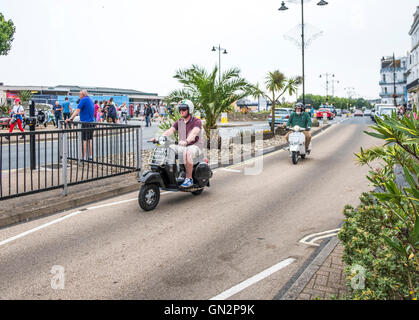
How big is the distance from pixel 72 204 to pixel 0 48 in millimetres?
55377

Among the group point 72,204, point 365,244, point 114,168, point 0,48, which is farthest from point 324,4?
point 0,48

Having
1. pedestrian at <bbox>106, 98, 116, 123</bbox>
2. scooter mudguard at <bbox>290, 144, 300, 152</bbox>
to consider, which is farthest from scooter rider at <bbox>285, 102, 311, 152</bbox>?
pedestrian at <bbox>106, 98, 116, 123</bbox>

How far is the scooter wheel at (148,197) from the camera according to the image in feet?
22.4

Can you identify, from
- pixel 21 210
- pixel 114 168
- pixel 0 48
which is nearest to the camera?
pixel 21 210

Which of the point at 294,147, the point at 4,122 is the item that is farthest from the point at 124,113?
the point at 294,147

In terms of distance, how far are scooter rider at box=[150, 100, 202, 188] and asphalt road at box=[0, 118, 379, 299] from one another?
72cm

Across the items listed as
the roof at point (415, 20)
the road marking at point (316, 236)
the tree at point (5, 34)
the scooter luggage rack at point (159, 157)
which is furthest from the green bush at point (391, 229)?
the roof at point (415, 20)

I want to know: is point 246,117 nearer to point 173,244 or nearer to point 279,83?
point 279,83

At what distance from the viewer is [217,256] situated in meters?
4.91

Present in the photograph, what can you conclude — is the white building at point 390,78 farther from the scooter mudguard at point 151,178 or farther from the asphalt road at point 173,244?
the scooter mudguard at point 151,178

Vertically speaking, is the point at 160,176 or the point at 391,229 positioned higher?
the point at 160,176

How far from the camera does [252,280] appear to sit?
420cm

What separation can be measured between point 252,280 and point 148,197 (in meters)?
3.24
